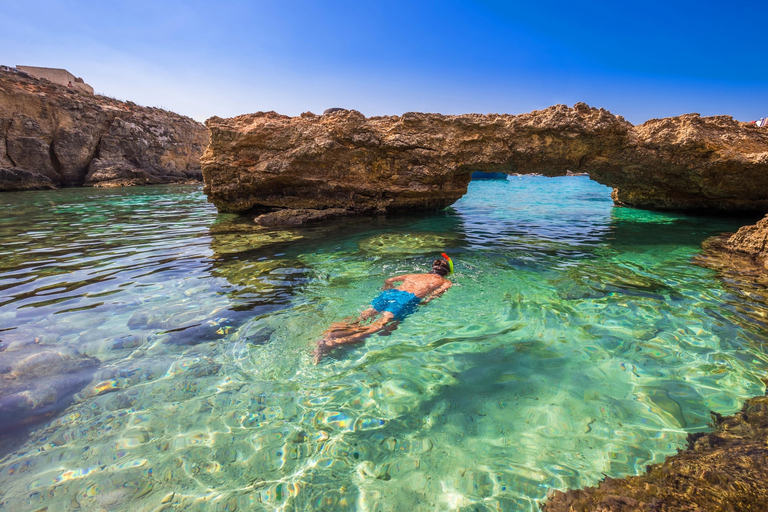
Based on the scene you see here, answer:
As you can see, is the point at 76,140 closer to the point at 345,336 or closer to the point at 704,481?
the point at 345,336

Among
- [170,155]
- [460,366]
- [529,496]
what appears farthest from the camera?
[170,155]

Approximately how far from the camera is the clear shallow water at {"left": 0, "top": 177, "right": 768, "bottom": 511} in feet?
6.01

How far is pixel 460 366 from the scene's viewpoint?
2.86 meters

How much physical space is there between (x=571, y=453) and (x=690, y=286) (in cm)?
411

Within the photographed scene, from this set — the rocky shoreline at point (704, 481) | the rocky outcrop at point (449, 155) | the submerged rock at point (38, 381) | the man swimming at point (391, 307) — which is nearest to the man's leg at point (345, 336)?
the man swimming at point (391, 307)

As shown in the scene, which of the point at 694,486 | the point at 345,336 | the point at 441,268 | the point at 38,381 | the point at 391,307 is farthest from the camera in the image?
the point at 441,268

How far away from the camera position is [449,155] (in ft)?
32.0

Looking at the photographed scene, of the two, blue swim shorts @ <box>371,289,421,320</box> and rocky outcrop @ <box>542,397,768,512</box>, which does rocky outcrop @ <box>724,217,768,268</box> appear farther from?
blue swim shorts @ <box>371,289,421,320</box>

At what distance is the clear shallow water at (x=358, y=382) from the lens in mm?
1831

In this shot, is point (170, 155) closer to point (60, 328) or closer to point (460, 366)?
point (60, 328)

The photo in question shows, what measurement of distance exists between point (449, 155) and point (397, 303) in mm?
7054

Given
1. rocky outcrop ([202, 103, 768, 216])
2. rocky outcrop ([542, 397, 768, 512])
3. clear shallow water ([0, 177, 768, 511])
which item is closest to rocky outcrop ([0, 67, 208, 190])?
rocky outcrop ([202, 103, 768, 216])

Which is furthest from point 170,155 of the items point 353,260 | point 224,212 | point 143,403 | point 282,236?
point 143,403

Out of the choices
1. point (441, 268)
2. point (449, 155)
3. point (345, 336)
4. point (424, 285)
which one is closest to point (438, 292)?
point (424, 285)
